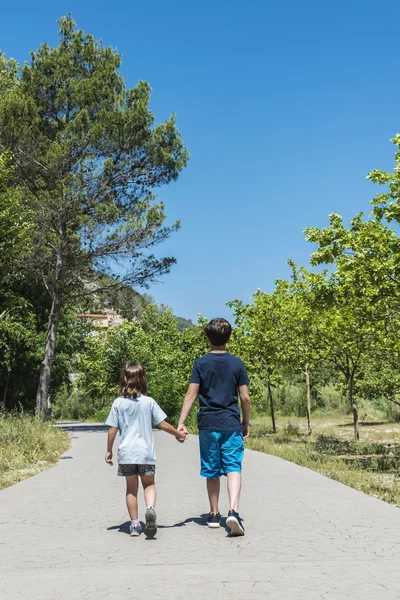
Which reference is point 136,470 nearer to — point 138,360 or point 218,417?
point 218,417

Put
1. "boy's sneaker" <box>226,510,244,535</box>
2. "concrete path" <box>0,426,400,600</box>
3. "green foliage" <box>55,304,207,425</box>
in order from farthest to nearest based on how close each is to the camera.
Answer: "green foliage" <box>55,304,207,425</box>, "boy's sneaker" <box>226,510,244,535</box>, "concrete path" <box>0,426,400,600</box>

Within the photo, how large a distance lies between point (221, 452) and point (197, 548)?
3.56 ft

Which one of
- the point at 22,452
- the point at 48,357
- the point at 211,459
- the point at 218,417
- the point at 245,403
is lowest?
the point at 22,452

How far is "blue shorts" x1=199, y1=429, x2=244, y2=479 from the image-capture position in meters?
6.15

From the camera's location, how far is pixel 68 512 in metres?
7.25

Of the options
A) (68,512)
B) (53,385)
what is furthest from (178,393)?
(68,512)

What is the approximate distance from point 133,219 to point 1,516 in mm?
21744

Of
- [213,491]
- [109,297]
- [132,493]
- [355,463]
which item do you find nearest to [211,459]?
[213,491]

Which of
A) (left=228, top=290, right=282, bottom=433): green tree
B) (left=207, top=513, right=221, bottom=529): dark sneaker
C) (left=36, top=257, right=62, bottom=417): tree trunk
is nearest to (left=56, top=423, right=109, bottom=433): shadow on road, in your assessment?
(left=36, top=257, right=62, bottom=417): tree trunk

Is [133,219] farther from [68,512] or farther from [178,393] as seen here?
[68,512]

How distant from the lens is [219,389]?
621cm

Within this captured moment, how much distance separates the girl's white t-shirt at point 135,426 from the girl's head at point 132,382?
6 centimetres

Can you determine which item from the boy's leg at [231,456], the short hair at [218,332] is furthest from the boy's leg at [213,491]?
the short hair at [218,332]

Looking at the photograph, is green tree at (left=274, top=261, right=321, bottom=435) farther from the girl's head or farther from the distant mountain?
the girl's head
